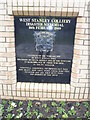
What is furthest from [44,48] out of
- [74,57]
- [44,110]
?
[44,110]

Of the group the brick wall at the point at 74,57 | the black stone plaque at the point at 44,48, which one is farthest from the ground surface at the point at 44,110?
the black stone plaque at the point at 44,48

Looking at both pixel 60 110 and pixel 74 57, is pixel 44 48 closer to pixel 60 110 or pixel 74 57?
pixel 74 57

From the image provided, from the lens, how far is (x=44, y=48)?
385cm

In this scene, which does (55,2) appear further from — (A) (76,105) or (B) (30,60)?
(A) (76,105)

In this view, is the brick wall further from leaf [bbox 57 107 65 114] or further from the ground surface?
leaf [bbox 57 107 65 114]

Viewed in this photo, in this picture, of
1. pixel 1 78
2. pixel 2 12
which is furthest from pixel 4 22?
pixel 1 78

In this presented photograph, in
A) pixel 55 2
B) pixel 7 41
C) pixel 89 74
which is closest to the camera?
pixel 55 2

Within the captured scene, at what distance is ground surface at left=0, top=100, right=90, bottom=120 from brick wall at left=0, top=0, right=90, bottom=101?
0.42ft

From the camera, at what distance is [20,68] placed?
4031mm

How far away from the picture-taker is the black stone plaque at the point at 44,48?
144 inches

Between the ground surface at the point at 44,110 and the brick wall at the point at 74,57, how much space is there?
0.13 m

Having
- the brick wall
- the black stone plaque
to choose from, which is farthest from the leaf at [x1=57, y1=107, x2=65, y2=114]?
the black stone plaque

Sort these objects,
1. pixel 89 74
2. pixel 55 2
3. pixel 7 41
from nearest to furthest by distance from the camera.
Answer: pixel 55 2, pixel 7 41, pixel 89 74

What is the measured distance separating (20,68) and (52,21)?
110cm
